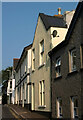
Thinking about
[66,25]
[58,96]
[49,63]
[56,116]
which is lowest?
[56,116]

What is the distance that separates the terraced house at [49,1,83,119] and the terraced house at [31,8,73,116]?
1.49m

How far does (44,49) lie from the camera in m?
18.6

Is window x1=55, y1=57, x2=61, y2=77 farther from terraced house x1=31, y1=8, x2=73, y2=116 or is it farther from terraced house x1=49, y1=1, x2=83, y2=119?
terraced house x1=31, y1=8, x2=73, y2=116

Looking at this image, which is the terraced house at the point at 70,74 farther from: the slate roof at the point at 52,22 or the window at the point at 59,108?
the slate roof at the point at 52,22

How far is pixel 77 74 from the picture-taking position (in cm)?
1200

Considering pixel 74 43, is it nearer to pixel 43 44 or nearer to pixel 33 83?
pixel 43 44

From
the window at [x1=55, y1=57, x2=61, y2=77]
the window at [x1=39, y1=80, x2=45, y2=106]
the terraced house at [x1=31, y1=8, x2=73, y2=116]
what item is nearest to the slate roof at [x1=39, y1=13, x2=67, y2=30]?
the terraced house at [x1=31, y1=8, x2=73, y2=116]

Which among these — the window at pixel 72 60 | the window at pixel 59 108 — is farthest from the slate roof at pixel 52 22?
the window at pixel 59 108

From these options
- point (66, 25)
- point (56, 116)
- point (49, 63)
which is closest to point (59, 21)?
point (66, 25)

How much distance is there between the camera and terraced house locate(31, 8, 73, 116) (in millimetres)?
17062

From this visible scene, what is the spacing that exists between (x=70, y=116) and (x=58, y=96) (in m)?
2.38

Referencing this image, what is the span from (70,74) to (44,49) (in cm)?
610

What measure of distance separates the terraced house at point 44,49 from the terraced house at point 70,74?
149 cm

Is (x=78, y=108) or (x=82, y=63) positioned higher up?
(x=82, y=63)
